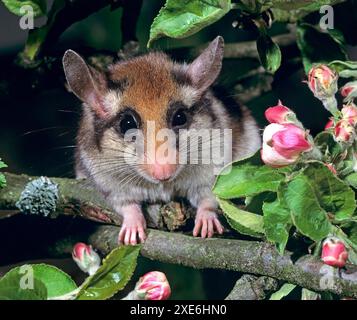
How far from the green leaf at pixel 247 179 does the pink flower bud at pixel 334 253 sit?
15 cm

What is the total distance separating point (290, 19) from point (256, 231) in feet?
3.04

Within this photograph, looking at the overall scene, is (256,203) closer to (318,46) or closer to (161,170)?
(161,170)

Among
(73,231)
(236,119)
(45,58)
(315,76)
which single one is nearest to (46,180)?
(73,231)

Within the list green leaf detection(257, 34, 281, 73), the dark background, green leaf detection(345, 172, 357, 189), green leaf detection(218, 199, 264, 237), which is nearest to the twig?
the dark background

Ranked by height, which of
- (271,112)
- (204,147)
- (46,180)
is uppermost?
(204,147)

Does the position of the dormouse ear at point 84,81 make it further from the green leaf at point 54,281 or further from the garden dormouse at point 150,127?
the green leaf at point 54,281

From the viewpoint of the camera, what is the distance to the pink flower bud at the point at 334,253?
150 cm

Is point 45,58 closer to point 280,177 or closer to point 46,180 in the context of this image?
point 46,180

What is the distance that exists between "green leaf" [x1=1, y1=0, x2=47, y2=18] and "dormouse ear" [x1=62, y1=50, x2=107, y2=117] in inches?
6.2

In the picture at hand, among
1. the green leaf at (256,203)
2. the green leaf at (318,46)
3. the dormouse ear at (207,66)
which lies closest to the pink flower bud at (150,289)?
the green leaf at (256,203)

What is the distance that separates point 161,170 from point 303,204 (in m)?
0.69

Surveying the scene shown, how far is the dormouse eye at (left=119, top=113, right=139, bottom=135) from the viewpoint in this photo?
2.30 metres

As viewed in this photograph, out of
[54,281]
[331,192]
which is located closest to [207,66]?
[331,192]

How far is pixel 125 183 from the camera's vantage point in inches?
96.6
